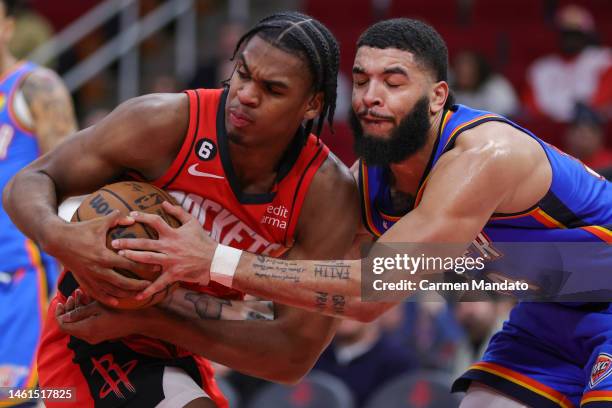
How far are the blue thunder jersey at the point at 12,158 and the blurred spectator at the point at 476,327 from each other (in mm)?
3988

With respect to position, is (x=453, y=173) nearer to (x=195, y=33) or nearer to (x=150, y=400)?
(x=150, y=400)

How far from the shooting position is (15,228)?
534 cm

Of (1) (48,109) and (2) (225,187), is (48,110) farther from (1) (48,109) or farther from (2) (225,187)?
(2) (225,187)

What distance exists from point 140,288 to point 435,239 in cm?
110

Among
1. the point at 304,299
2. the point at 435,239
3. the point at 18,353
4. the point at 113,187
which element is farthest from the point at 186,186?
the point at 18,353

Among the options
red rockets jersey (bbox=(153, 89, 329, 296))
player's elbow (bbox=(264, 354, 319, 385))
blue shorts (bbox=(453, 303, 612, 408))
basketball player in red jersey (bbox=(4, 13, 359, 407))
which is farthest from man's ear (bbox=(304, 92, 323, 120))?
blue shorts (bbox=(453, 303, 612, 408))

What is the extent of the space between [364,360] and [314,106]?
3632mm

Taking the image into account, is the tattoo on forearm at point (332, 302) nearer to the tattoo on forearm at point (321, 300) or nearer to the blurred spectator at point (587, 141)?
the tattoo on forearm at point (321, 300)

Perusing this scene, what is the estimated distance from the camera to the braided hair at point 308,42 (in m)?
3.95

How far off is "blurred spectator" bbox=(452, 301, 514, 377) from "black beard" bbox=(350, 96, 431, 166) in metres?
4.26

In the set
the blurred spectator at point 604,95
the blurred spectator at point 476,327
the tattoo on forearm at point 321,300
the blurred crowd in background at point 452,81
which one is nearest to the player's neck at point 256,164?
the tattoo on forearm at point 321,300

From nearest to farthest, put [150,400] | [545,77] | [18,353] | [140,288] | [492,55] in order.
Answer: [140,288] → [150,400] → [18,353] → [545,77] → [492,55]

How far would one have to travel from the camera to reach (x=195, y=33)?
12.8 m

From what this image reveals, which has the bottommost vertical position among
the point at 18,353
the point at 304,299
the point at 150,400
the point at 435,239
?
the point at 18,353
